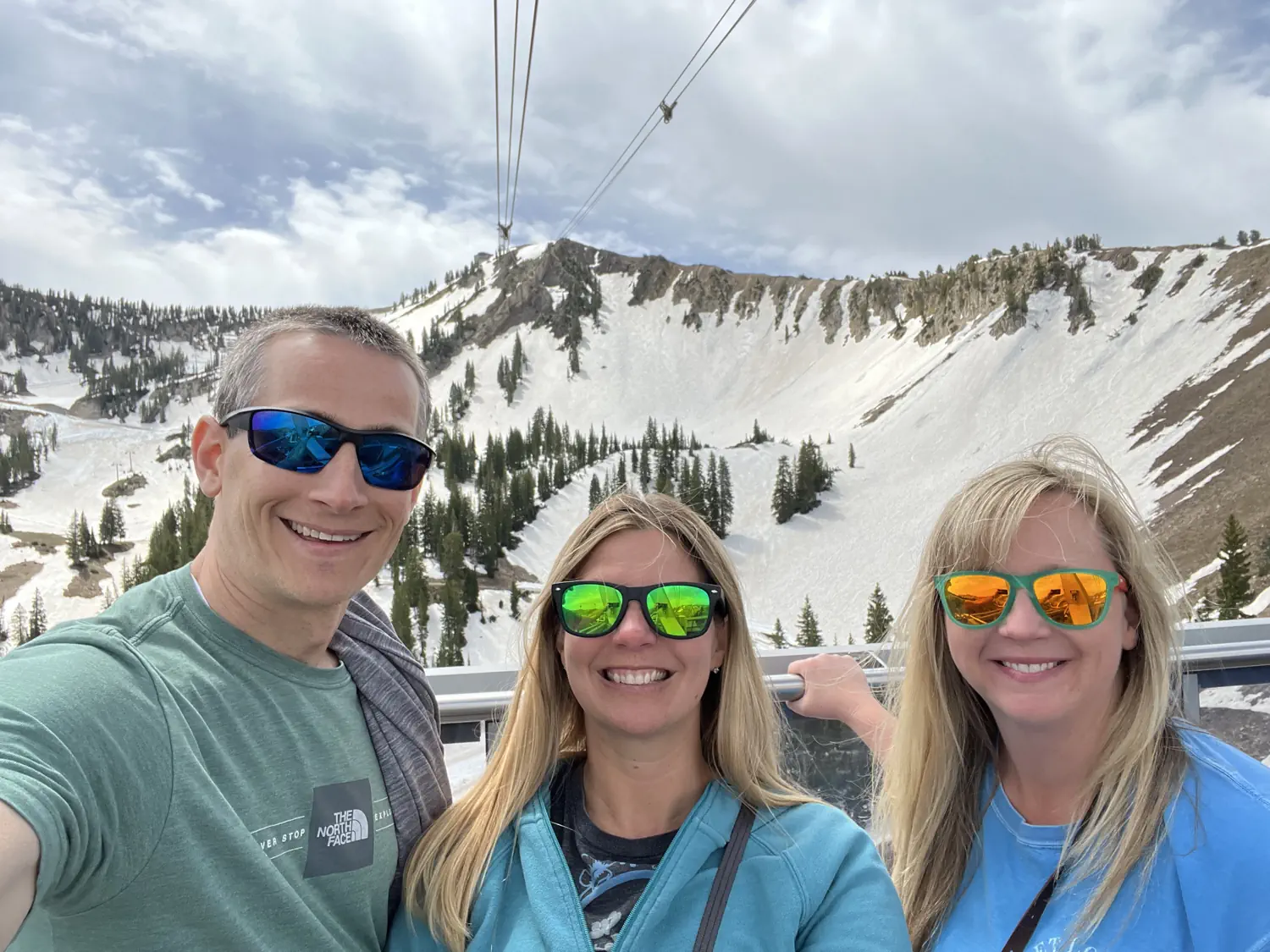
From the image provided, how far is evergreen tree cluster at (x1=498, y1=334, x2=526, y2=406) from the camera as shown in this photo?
156m

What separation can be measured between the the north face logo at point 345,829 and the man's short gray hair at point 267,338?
1.33 meters

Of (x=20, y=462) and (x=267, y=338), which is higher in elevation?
(x=20, y=462)

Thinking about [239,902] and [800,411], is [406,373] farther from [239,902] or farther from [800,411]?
[800,411]

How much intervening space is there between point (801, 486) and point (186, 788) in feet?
285

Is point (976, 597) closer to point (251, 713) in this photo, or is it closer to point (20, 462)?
point (251, 713)

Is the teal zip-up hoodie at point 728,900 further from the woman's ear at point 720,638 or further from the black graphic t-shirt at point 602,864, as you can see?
the woman's ear at point 720,638

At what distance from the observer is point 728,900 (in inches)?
91.8

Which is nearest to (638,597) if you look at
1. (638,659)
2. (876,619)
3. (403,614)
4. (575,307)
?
(638,659)

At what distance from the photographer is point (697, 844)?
245 cm

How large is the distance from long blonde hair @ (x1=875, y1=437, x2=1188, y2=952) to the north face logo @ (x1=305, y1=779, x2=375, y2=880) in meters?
2.00

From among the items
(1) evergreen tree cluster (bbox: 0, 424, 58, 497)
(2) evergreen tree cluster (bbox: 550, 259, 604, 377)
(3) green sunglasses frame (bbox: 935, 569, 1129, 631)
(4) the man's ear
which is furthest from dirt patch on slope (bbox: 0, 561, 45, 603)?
(3) green sunglasses frame (bbox: 935, 569, 1129, 631)

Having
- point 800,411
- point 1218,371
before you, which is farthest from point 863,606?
point 800,411

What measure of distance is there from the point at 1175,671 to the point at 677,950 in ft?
8.19

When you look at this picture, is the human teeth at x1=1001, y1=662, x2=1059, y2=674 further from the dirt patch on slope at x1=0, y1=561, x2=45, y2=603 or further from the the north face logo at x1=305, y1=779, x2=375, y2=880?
the dirt patch on slope at x1=0, y1=561, x2=45, y2=603
